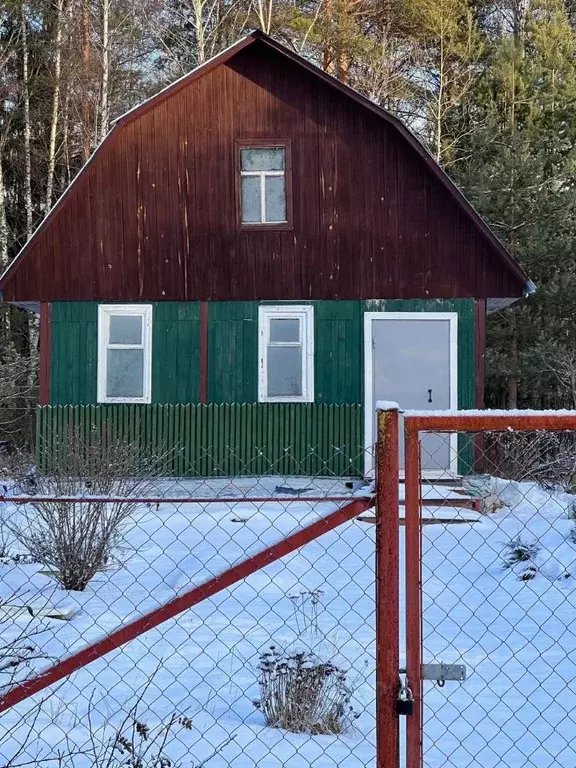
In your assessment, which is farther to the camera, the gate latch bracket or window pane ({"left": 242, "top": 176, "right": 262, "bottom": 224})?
window pane ({"left": 242, "top": 176, "right": 262, "bottom": 224})

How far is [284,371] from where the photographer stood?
535 inches

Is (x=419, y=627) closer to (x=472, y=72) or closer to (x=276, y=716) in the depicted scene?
(x=276, y=716)

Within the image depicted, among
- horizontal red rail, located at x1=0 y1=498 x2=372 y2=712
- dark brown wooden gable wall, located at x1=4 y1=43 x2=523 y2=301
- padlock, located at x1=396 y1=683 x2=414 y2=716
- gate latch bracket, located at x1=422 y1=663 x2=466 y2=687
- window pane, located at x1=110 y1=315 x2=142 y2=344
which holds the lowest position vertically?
padlock, located at x1=396 y1=683 x2=414 y2=716

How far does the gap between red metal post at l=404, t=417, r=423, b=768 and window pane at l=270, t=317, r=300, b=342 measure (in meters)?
10.6

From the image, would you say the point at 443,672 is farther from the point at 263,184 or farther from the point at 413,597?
the point at 263,184

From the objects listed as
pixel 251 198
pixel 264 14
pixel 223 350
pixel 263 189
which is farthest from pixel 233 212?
pixel 264 14

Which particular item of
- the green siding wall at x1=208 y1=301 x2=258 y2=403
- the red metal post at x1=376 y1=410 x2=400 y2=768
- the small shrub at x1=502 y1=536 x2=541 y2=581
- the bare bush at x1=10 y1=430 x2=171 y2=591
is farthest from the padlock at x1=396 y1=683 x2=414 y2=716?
the green siding wall at x1=208 y1=301 x2=258 y2=403

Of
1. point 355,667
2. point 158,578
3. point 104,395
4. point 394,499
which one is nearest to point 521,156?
point 104,395

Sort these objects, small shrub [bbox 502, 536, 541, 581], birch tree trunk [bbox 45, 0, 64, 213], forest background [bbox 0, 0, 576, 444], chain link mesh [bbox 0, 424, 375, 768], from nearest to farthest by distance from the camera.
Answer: chain link mesh [bbox 0, 424, 375, 768] → small shrub [bbox 502, 536, 541, 581] → forest background [bbox 0, 0, 576, 444] → birch tree trunk [bbox 45, 0, 64, 213]

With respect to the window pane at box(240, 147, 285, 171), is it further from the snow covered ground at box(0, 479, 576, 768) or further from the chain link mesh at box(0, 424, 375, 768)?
the snow covered ground at box(0, 479, 576, 768)

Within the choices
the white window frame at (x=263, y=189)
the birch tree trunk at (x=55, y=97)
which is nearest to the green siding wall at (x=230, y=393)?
the white window frame at (x=263, y=189)

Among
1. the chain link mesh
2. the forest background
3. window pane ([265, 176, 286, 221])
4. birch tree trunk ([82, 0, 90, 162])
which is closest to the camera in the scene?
the chain link mesh

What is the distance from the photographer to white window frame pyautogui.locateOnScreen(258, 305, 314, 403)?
13.5 m

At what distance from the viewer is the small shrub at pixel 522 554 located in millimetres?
8198
